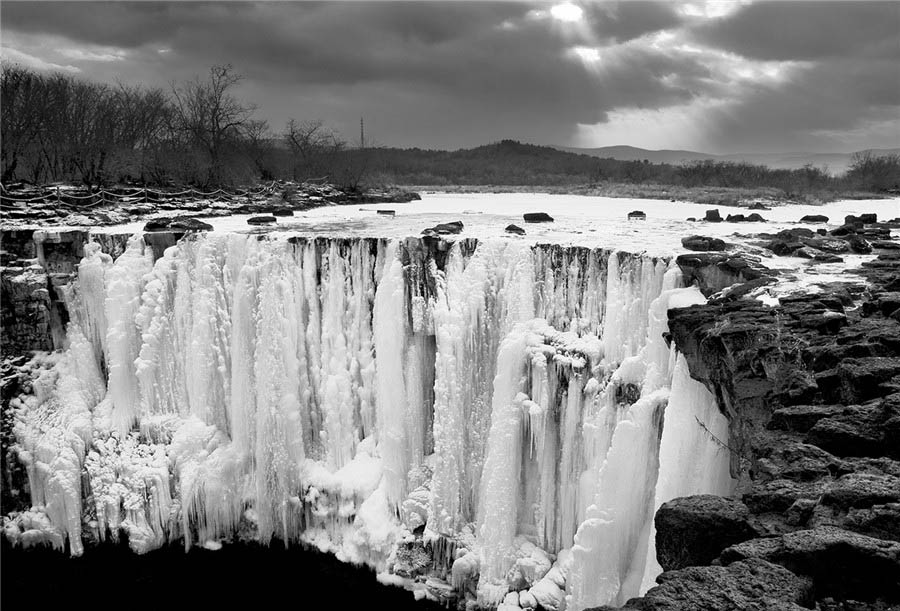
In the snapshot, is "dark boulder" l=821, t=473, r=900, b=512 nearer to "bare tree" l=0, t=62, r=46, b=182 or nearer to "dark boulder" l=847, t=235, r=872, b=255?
"dark boulder" l=847, t=235, r=872, b=255

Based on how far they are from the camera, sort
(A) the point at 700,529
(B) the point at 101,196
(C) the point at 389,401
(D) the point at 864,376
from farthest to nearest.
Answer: (B) the point at 101,196 < (C) the point at 389,401 < (D) the point at 864,376 < (A) the point at 700,529

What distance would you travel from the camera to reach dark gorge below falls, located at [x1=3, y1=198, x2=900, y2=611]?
826 centimetres

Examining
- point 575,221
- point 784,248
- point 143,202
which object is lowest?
point 784,248

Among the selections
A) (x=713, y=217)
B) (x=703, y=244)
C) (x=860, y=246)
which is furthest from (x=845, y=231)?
(x=703, y=244)

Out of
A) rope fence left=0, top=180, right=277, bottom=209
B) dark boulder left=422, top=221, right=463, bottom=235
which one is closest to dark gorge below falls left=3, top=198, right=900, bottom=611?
dark boulder left=422, top=221, right=463, bottom=235

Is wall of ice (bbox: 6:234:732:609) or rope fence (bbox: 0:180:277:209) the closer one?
wall of ice (bbox: 6:234:732:609)

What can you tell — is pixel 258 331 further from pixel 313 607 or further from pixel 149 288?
pixel 313 607

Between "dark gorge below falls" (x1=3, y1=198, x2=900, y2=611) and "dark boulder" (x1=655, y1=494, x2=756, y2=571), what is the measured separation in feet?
6.19

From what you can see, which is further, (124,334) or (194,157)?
(194,157)

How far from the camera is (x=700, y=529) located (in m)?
4.65

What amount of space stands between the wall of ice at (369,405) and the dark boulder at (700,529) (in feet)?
13.8

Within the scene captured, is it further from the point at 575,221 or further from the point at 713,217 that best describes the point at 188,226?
the point at 713,217

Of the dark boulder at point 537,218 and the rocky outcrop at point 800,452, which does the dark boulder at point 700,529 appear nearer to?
the rocky outcrop at point 800,452

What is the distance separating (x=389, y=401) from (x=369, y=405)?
2.23 ft
